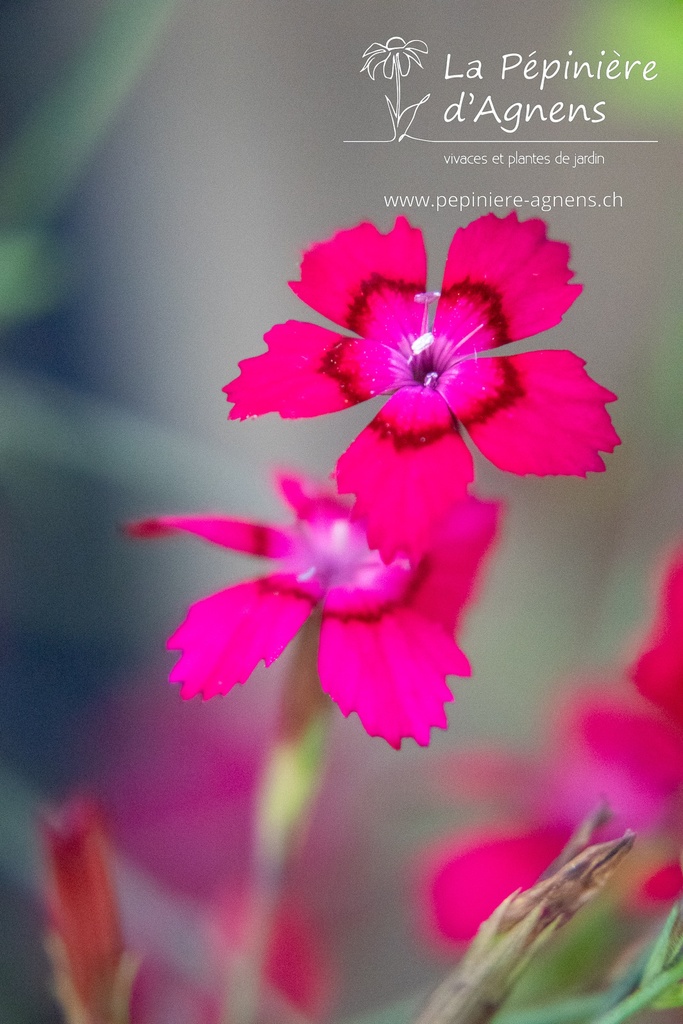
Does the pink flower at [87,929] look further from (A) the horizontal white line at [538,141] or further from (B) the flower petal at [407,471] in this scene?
(A) the horizontal white line at [538,141]

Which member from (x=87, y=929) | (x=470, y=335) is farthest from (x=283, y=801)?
(x=470, y=335)

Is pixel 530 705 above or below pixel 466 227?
below

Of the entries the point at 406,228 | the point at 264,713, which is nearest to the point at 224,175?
the point at 406,228

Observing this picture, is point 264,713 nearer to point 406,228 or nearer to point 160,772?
point 160,772

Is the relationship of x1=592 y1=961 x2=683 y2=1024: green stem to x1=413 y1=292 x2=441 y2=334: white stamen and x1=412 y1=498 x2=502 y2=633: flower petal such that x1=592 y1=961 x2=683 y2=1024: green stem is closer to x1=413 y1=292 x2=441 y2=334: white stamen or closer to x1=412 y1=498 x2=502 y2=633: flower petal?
x1=412 y1=498 x2=502 y2=633: flower petal

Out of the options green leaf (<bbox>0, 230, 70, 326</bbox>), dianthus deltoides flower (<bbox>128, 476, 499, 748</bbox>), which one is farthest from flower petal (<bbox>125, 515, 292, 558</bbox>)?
green leaf (<bbox>0, 230, 70, 326</bbox>)

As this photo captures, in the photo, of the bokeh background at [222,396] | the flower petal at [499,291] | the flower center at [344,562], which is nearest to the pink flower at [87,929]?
the bokeh background at [222,396]
